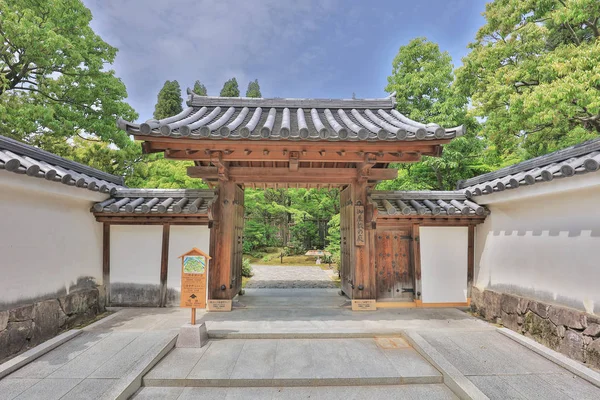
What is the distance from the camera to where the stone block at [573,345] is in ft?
13.0

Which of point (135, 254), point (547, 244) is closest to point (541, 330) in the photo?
point (547, 244)

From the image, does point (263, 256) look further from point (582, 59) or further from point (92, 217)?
point (582, 59)

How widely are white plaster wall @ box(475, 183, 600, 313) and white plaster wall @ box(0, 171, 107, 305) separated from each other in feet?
28.3

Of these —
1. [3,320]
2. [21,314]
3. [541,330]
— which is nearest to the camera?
[3,320]

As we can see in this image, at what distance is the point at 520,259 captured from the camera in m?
5.23

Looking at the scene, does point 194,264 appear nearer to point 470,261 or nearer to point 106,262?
point 106,262

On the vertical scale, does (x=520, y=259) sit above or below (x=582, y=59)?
below

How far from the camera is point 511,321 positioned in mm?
5242

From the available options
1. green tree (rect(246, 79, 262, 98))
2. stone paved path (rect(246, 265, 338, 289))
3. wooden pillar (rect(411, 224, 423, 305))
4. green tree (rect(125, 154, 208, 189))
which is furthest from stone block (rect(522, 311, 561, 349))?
green tree (rect(246, 79, 262, 98))

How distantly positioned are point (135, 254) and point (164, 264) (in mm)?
748

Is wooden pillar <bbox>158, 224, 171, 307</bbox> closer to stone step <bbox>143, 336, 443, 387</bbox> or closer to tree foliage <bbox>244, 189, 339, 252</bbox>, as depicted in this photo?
stone step <bbox>143, 336, 443, 387</bbox>

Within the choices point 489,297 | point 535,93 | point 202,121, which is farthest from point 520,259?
point 202,121

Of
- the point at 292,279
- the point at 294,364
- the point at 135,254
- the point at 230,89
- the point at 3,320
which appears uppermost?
the point at 230,89

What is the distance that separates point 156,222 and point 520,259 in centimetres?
793
